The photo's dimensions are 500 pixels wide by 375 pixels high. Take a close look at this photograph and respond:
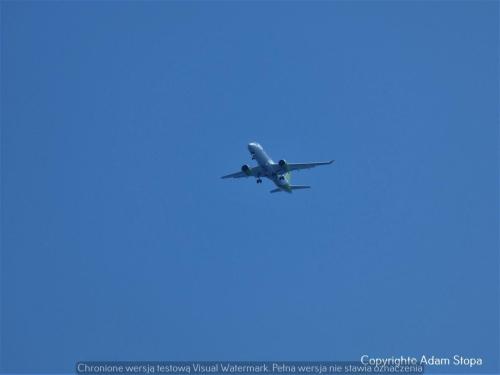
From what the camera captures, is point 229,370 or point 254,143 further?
point 254,143

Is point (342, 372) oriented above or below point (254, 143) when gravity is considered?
below

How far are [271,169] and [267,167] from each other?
19.0 inches

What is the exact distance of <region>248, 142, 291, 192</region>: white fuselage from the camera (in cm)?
7100

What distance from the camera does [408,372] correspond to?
65.4 m

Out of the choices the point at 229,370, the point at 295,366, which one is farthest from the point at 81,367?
the point at 295,366

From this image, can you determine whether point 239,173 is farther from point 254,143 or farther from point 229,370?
point 229,370

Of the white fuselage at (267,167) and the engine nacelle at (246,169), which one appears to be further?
the engine nacelle at (246,169)

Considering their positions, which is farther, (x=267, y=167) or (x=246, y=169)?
(x=246, y=169)

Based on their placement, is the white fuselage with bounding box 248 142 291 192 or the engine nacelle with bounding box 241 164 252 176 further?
the engine nacelle with bounding box 241 164 252 176

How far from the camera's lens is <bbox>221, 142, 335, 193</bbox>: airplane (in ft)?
234

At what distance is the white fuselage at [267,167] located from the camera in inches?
2795

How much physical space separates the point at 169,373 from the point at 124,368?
11.5 feet

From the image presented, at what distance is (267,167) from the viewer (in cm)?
7212

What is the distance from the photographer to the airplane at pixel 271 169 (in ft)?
234
